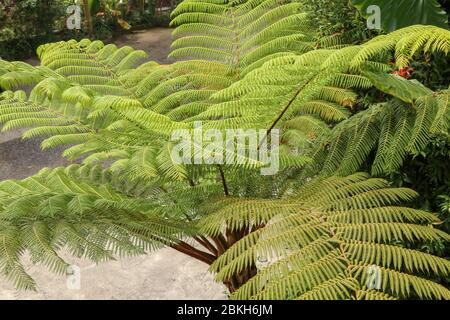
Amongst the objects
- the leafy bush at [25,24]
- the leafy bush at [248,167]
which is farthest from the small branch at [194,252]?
the leafy bush at [25,24]

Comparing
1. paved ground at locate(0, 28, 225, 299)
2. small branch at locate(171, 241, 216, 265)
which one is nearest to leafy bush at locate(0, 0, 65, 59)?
paved ground at locate(0, 28, 225, 299)

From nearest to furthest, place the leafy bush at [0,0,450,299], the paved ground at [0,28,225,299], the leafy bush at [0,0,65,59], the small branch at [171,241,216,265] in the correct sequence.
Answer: the leafy bush at [0,0,450,299], the small branch at [171,241,216,265], the paved ground at [0,28,225,299], the leafy bush at [0,0,65,59]

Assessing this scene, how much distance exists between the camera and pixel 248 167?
1.85 m

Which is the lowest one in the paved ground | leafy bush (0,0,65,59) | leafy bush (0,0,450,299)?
leafy bush (0,0,65,59)

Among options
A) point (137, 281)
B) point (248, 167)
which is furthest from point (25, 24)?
point (248, 167)

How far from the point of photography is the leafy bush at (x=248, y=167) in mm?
1504

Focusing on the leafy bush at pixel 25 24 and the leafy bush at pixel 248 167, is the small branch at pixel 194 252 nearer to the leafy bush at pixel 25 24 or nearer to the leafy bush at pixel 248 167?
the leafy bush at pixel 248 167

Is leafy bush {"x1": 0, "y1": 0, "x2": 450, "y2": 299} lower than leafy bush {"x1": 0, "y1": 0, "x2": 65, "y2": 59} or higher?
higher

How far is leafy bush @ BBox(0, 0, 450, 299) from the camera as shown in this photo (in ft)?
4.93

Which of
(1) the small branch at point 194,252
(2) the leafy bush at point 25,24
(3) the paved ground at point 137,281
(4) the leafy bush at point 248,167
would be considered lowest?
(2) the leafy bush at point 25,24

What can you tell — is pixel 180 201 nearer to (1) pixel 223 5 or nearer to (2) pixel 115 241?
(2) pixel 115 241

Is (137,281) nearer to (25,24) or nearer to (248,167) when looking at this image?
(248,167)

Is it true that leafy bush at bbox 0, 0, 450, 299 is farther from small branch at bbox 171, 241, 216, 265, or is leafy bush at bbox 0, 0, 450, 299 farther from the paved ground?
the paved ground
